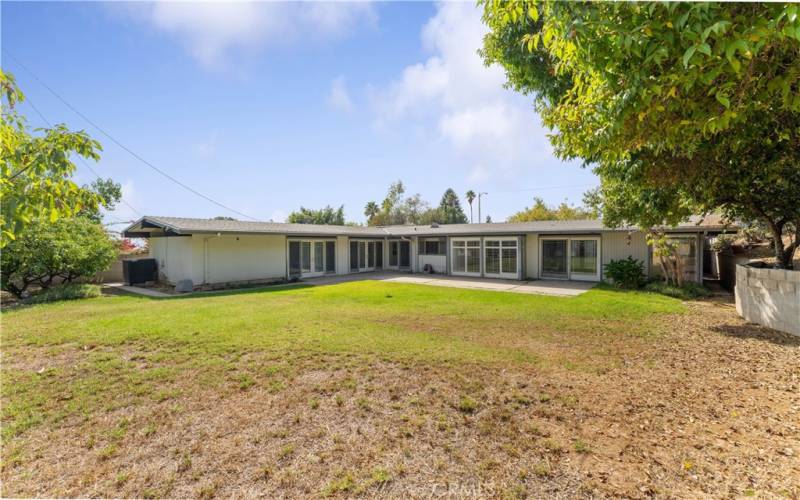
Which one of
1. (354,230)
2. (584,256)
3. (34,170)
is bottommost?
(584,256)

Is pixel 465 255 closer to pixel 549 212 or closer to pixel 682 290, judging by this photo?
pixel 682 290

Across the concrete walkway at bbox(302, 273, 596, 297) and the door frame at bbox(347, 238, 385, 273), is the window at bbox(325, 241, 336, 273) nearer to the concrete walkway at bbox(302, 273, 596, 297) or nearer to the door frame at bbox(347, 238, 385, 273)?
the door frame at bbox(347, 238, 385, 273)

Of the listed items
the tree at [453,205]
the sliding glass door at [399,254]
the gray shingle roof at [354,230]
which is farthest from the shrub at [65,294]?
the tree at [453,205]

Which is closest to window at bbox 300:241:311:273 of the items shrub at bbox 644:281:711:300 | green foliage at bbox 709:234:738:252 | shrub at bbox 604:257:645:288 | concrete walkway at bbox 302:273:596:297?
concrete walkway at bbox 302:273:596:297

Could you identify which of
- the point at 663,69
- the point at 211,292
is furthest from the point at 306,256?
the point at 663,69

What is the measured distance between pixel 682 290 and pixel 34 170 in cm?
1522

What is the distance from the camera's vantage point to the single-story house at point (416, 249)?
1413cm

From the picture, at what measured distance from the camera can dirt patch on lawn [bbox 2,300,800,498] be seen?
2.68 metres

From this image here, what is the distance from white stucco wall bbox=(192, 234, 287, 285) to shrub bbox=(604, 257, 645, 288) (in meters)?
14.2

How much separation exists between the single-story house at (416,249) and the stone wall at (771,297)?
4.69m

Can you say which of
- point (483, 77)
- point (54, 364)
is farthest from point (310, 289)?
point (483, 77)

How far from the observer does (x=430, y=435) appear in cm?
333

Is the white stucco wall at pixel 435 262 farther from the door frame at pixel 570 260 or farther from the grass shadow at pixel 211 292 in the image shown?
the grass shadow at pixel 211 292

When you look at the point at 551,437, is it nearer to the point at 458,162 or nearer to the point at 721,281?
the point at 721,281
